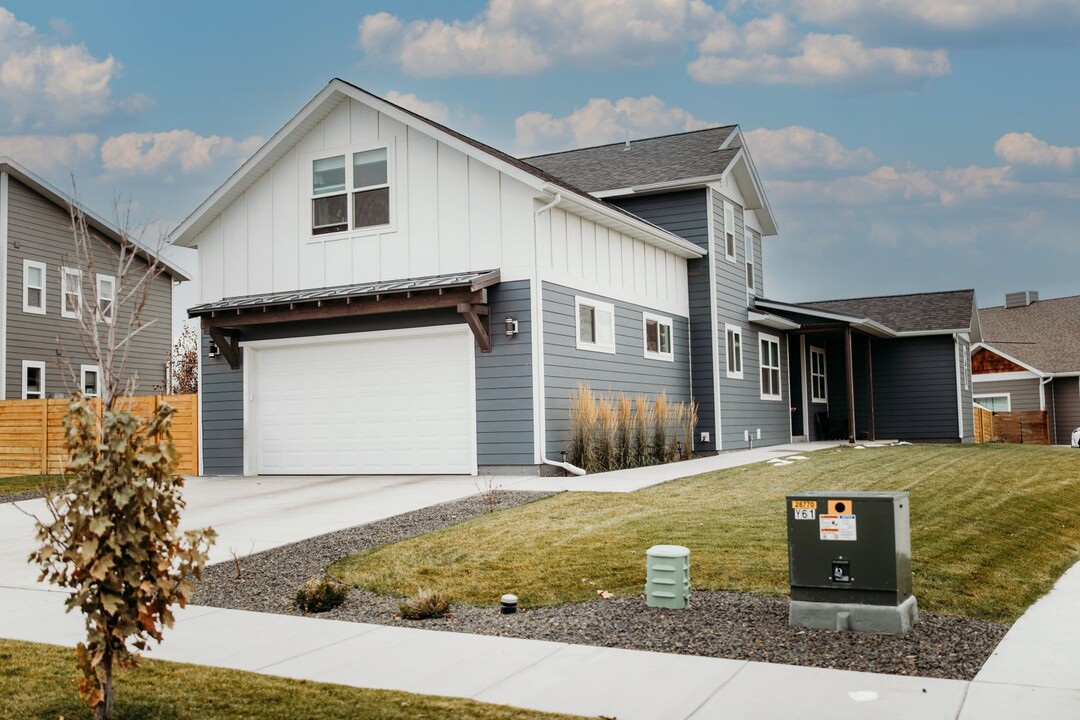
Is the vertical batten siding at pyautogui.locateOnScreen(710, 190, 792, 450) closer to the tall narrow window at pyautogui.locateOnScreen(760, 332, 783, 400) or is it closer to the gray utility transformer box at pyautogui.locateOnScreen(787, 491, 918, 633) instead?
the tall narrow window at pyautogui.locateOnScreen(760, 332, 783, 400)

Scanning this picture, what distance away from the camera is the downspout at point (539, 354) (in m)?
14.1

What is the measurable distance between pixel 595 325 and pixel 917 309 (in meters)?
13.5

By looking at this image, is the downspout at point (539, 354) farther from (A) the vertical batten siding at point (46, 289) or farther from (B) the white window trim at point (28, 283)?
(B) the white window trim at point (28, 283)

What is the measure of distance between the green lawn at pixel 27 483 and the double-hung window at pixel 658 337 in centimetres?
986

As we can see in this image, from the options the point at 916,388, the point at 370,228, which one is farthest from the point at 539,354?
the point at 916,388

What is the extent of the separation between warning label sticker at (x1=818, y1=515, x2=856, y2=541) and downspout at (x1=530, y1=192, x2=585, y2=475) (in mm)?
8100

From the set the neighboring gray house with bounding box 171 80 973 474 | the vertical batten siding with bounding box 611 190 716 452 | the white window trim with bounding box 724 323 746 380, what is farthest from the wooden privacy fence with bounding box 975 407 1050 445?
the neighboring gray house with bounding box 171 80 973 474

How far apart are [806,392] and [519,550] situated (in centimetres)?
1775

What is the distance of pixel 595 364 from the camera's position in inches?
625

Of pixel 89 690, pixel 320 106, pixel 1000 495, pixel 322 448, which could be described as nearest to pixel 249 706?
pixel 89 690

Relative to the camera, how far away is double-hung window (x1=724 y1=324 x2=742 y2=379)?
66.2 feet

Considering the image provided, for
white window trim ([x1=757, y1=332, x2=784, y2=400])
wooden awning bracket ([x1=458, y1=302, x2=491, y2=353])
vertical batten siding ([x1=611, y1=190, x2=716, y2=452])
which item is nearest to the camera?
wooden awning bracket ([x1=458, y1=302, x2=491, y2=353])

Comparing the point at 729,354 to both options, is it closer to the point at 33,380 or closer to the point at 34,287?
the point at 33,380

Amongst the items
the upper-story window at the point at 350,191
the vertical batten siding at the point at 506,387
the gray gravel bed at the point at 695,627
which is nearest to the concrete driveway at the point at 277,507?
the vertical batten siding at the point at 506,387
